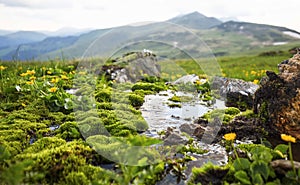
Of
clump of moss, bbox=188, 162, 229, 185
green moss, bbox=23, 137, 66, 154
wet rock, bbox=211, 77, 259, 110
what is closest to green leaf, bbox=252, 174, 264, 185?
clump of moss, bbox=188, 162, 229, 185

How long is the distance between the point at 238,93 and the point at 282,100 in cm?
341

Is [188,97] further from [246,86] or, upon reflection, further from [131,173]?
[131,173]

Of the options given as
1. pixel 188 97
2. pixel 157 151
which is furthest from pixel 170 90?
pixel 157 151

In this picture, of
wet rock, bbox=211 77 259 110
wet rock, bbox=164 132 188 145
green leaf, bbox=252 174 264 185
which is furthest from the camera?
wet rock, bbox=211 77 259 110

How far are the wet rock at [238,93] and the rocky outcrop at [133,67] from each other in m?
4.26

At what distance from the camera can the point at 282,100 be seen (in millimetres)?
5832

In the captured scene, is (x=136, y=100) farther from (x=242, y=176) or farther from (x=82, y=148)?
(x=242, y=176)

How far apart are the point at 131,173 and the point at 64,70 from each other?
33.3ft

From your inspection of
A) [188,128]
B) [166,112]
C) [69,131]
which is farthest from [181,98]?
[69,131]

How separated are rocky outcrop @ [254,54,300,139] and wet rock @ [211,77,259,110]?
7.39 ft

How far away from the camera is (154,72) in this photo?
14.5 meters

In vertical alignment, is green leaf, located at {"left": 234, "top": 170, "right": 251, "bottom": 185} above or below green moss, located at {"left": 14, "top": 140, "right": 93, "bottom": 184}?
above

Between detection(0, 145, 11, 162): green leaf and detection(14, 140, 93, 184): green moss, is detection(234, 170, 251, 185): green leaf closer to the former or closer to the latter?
detection(14, 140, 93, 184): green moss

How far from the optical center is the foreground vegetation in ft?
12.4
